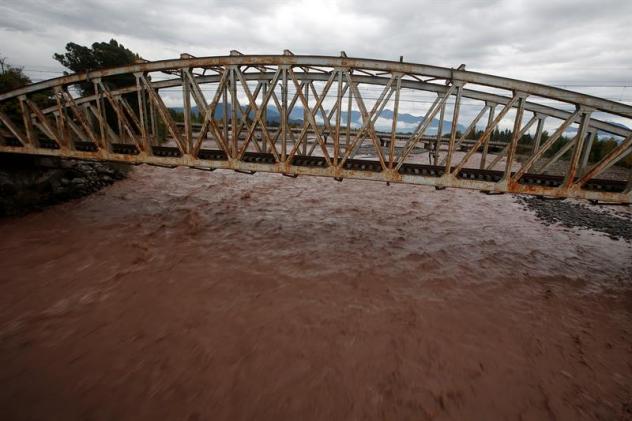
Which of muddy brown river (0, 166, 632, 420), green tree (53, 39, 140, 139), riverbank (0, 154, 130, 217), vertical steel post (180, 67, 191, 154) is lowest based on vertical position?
muddy brown river (0, 166, 632, 420)

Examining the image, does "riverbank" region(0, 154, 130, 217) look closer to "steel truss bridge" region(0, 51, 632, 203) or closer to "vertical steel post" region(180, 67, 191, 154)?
"steel truss bridge" region(0, 51, 632, 203)

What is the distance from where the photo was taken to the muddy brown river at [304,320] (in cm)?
520

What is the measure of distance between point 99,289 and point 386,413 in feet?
26.8

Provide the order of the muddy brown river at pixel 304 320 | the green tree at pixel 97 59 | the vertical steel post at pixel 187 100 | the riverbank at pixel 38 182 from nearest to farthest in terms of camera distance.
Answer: the muddy brown river at pixel 304 320 → the vertical steel post at pixel 187 100 → the riverbank at pixel 38 182 → the green tree at pixel 97 59

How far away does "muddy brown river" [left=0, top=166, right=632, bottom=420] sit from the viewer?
5203 mm

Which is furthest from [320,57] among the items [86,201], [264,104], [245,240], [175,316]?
[86,201]

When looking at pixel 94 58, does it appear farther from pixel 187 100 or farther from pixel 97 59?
pixel 187 100

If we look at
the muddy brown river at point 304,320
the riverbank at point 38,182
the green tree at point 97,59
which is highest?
the green tree at point 97,59

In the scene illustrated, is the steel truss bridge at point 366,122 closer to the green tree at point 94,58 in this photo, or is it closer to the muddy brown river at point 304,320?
the muddy brown river at point 304,320

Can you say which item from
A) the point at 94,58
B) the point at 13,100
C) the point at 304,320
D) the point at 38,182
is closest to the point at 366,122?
the point at 304,320

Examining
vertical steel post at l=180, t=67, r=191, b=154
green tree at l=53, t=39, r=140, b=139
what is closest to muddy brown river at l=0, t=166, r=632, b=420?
vertical steel post at l=180, t=67, r=191, b=154

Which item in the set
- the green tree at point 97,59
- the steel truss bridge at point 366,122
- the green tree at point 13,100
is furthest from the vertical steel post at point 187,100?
the green tree at point 97,59

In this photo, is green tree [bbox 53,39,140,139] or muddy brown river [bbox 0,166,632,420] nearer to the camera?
muddy brown river [bbox 0,166,632,420]

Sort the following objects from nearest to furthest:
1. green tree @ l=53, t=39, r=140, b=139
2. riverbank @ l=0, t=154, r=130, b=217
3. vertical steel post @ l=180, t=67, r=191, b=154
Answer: vertical steel post @ l=180, t=67, r=191, b=154 < riverbank @ l=0, t=154, r=130, b=217 < green tree @ l=53, t=39, r=140, b=139
